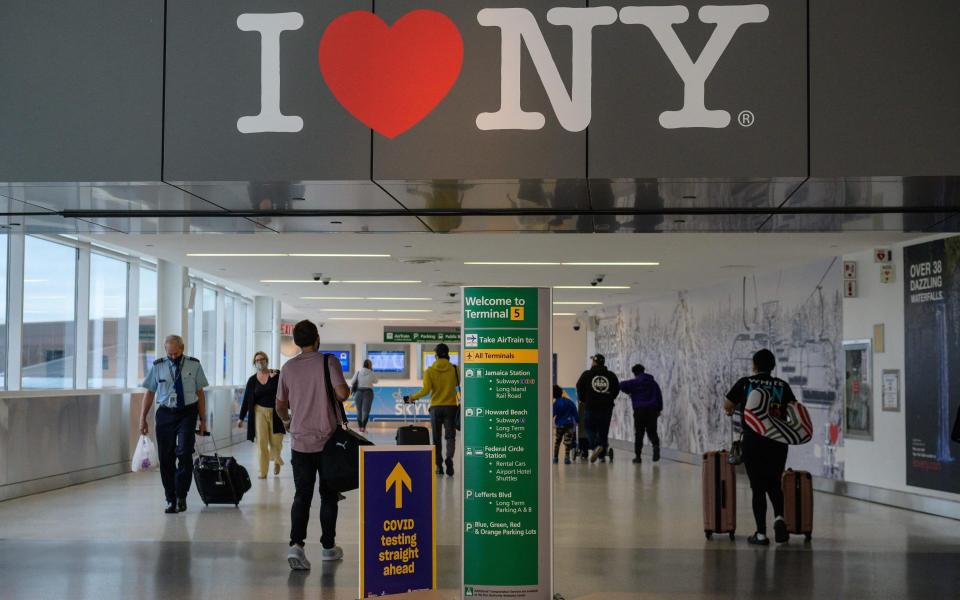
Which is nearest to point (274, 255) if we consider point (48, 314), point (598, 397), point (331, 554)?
point (48, 314)

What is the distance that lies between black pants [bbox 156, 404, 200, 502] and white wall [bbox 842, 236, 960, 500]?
7.66 meters

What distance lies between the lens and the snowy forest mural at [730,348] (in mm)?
13820

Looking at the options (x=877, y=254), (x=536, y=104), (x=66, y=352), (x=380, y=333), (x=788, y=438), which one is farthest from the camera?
(x=380, y=333)

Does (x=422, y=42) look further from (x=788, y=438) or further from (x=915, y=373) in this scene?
(x=915, y=373)

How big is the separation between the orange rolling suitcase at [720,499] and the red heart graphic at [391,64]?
4.13 metres

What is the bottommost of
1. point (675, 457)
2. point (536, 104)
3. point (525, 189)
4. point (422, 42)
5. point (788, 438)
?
point (675, 457)

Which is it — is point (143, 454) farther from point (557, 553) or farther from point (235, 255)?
point (235, 255)

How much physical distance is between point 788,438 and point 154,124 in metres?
5.36

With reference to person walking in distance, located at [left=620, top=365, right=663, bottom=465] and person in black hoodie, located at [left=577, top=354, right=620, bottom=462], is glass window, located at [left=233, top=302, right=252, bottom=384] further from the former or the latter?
person in black hoodie, located at [left=577, top=354, right=620, bottom=462]

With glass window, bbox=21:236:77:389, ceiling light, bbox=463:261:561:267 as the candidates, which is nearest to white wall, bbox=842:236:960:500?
ceiling light, bbox=463:261:561:267

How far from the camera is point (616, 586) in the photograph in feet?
21.7

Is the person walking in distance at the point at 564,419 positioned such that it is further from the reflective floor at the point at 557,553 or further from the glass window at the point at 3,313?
the glass window at the point at 3,313

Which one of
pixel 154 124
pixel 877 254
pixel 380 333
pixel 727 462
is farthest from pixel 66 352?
pixel 380 333

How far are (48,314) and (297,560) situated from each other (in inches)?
299
